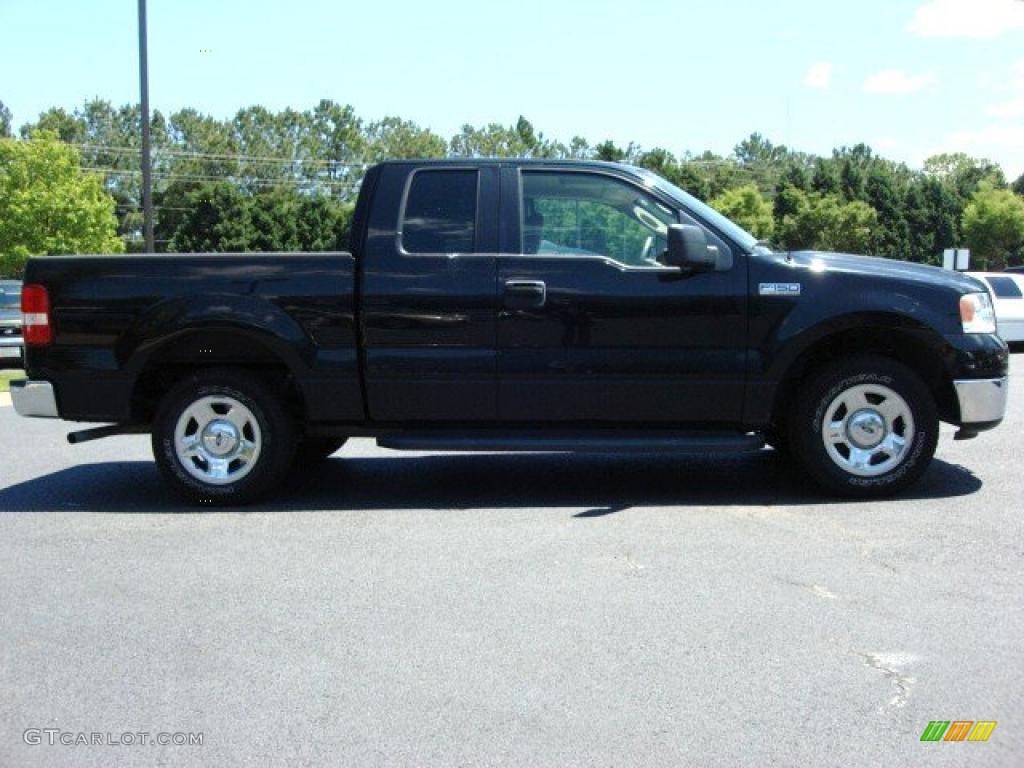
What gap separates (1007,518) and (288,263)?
442cm

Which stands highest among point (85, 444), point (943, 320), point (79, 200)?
point (79, 200)

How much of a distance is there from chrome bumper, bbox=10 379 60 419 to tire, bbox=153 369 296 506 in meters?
0.66

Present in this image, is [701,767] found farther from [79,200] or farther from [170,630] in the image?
[79,200]

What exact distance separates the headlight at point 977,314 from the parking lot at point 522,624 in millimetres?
1042

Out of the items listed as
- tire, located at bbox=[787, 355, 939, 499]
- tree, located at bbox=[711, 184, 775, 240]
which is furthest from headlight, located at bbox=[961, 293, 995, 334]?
tree, located at bbox=[711, 184, 775, 240]

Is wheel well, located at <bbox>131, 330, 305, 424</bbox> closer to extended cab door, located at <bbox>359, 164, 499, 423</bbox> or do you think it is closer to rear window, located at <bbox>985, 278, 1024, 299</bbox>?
extended cab door, located at <bbox>359, 164, 499, 423</bbox>

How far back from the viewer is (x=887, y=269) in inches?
254

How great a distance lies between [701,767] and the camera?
320cm

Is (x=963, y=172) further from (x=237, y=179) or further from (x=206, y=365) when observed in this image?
(x=206, y=365)

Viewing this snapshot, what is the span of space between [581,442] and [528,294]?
36.8 inches

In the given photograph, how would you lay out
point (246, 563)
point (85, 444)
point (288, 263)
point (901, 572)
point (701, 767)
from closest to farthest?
point (701, 767) < point (901, 572) < point (246, 563) < point (288, 263) < point (85, 444)

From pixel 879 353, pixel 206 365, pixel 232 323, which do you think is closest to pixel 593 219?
pixel 879 353

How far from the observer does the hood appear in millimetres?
6371

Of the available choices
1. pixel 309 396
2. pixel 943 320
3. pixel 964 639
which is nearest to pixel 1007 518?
pixel 943 320
